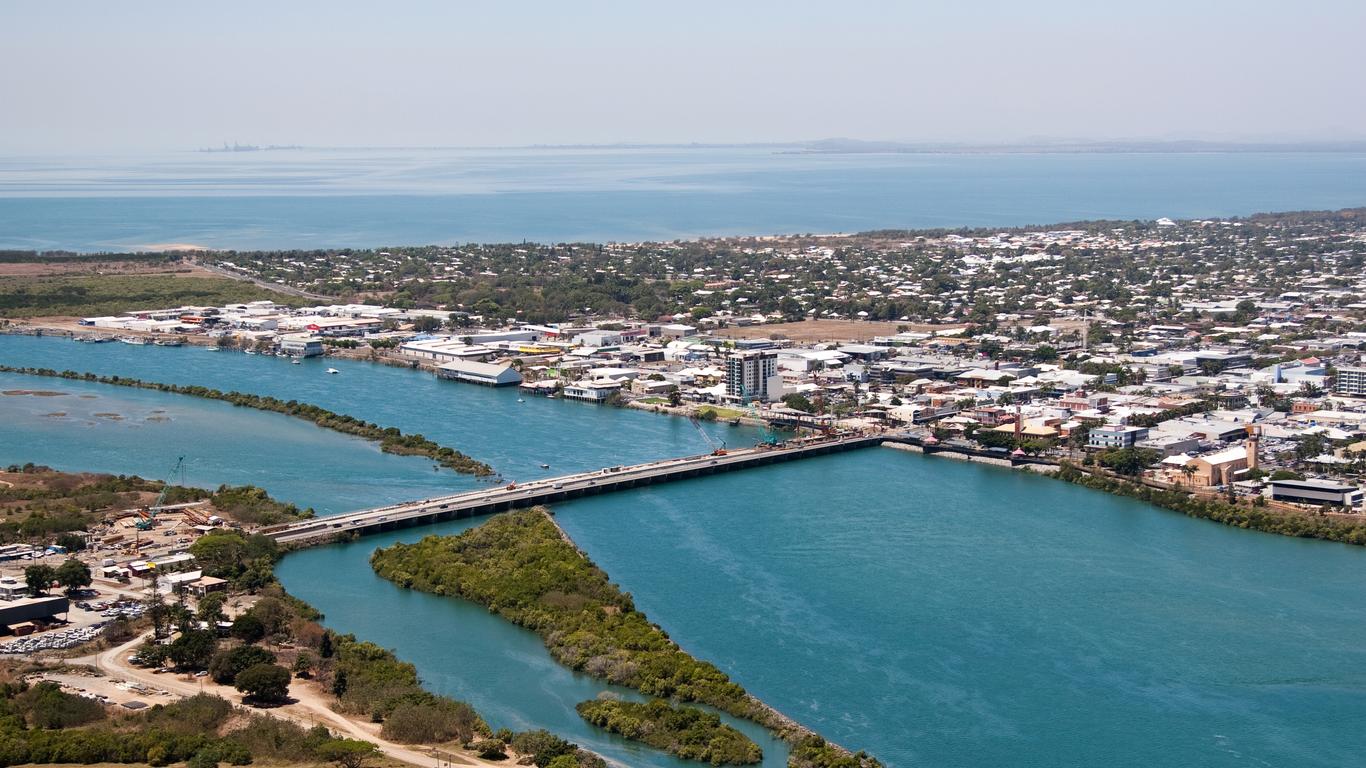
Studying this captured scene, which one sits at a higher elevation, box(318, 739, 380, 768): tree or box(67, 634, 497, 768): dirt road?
box(318, 739, 380, 768): tree

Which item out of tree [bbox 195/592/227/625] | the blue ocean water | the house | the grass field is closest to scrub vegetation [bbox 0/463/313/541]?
tree [bbox 195/592/227/625]

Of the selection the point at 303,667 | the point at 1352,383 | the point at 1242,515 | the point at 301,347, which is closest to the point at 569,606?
the point at 303,667

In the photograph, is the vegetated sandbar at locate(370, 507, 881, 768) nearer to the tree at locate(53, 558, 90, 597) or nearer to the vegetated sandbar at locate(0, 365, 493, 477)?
the tree at locate(53, 558, 90, 597)

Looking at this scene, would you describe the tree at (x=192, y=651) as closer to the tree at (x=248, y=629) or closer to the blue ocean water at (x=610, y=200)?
the tree at (x=248, y=629)

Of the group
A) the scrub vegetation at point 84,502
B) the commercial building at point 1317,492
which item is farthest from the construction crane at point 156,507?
the commercial building at point 1317,492

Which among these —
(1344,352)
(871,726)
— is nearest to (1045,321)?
(1344,352)
